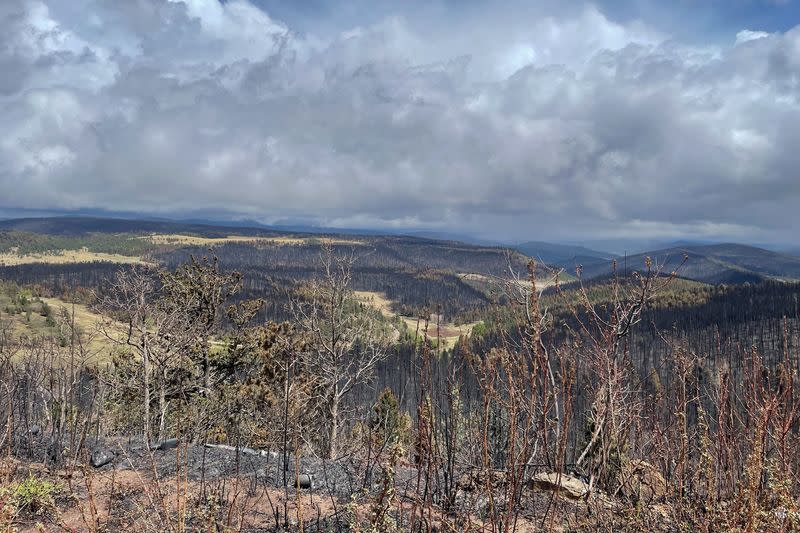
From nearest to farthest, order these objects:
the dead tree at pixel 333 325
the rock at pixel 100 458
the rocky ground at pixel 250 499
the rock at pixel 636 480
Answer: the rock at pixel 636 480, the rocky ground at pixel 250 499, the rock at pixel 100 458, the dead tree at pixel 333 325

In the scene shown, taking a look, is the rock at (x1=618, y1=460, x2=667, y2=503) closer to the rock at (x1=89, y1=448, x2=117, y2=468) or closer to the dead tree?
the rock at (x1=89, y1=448, x2=117, y2=468)

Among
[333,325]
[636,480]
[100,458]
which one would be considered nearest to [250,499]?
[100,458]

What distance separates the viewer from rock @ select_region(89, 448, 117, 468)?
11359mm

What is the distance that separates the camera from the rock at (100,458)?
11.4 metres

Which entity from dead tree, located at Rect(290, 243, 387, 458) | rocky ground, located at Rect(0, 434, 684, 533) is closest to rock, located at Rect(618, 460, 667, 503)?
rocky ground, located at Rect(0, 434, 684, 533)

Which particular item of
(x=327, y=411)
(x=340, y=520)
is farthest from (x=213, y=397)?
(x=340, y=520)

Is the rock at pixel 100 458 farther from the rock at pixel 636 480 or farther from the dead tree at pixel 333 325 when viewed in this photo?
the rock at pixel 636 480

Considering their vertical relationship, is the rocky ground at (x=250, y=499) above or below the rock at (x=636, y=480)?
below

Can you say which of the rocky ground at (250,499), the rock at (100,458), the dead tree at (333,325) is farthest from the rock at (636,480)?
the dead tree at (333,325)

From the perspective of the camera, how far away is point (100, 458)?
37.7ft

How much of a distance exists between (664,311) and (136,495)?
167 metres

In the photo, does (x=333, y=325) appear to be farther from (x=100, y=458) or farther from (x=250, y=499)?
(x=250, y=499)

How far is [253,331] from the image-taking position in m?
25.9

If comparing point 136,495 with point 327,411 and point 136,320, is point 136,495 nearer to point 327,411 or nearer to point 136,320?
point 136,320
